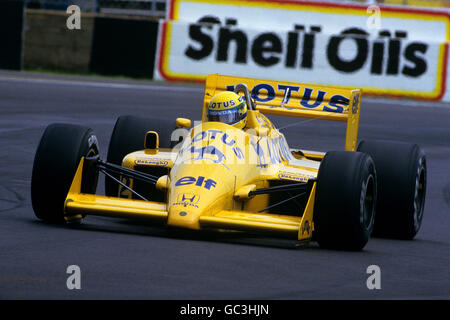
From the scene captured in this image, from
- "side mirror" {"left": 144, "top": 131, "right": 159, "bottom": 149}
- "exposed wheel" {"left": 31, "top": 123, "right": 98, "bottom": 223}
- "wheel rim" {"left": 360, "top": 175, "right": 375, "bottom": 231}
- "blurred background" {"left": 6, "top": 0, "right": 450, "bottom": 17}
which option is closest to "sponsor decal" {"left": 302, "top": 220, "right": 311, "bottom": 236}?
"wheel rim" {"left": 360, "top": 175, "right": 375, "bottom": 231}

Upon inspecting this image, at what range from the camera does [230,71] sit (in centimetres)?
2642

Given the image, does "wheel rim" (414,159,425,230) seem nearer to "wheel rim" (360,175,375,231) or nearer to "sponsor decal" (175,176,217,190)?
"wheel rim" (360,175,375,231)

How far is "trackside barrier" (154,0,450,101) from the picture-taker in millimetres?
26016

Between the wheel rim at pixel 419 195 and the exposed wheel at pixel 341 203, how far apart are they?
145 cm

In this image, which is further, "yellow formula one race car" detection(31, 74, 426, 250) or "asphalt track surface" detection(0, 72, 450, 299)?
"yellow formula one race car" detection(31, 74, 426, 250)

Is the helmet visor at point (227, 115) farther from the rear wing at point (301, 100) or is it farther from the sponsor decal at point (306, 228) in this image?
the sponsor decal at point (306, 228)

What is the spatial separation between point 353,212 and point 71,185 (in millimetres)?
2352

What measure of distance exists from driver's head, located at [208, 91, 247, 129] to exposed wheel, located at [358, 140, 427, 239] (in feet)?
4.44

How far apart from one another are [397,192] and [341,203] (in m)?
1.55

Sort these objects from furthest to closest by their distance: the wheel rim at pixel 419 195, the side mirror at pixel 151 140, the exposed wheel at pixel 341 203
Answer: the side mirror at pixel 151 140, the wheel rim at pixel 419 195, the exposed wheel at pixel 341 203

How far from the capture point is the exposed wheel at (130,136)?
418 inches

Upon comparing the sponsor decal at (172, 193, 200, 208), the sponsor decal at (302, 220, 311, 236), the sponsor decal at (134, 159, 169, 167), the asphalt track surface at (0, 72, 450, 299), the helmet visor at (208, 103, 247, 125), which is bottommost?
the asphalt track surface at (0, 72, 450, 299)

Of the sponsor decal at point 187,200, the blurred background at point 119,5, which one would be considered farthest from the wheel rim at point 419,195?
the blurred background at point 119,5

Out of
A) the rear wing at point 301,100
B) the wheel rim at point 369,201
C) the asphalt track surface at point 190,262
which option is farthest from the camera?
the rear wing at point 301,100
